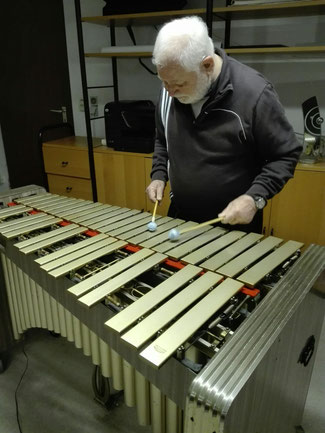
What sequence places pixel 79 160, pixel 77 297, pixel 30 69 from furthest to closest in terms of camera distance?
pixel 30 69, pixel 79 160, pixel 77 297

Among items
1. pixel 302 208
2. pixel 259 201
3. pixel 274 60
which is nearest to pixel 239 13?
pixel 274 60

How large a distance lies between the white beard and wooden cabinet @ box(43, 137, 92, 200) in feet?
6.13

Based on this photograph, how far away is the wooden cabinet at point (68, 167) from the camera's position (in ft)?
10.2

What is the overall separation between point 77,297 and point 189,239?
0.46 meters

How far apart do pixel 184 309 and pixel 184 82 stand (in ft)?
2.65

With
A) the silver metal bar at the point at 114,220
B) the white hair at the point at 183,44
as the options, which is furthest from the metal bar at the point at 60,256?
the white hair at the point at 183,44

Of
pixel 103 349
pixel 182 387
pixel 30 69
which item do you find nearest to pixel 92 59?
pixel 30 69

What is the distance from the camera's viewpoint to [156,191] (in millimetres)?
1560

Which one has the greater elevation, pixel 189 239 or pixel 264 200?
pixel 264 200

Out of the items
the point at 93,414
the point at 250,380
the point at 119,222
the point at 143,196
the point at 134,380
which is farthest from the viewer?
the point at 143,196

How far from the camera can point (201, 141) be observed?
1.43 metres

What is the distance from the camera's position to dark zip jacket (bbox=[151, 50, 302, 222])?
131 cm

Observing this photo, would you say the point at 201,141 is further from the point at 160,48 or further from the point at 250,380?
the point at 250,380

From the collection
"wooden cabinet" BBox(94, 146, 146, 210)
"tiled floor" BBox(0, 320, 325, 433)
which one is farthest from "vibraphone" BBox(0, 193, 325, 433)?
"wooden cabinet" BBox(94, 146, 146, 210)
